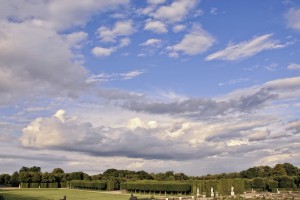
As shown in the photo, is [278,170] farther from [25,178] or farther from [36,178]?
[25,178]

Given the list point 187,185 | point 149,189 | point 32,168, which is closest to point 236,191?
point 187,185

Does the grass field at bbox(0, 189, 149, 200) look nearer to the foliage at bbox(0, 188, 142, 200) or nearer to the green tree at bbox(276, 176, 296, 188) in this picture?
the foliage at bbox(0, 188, 142, 200)

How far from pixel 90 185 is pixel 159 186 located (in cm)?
2448

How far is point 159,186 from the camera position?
3236 inches

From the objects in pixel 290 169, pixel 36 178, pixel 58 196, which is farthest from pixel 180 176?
pixel 58 196

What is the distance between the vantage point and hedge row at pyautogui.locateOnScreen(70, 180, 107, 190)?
97375mm

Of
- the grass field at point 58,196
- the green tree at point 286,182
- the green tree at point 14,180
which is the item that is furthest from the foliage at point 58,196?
the green tree at point 14,180

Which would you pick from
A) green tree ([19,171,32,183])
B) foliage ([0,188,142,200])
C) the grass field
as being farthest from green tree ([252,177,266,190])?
green tree ([19,171,32,183])

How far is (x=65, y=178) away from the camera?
115562 mm

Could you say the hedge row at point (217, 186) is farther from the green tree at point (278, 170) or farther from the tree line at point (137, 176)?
the green tree at point (278, 170)

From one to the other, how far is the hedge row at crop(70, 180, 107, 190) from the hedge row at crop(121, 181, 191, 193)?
9.97m

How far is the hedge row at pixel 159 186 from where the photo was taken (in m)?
79.2

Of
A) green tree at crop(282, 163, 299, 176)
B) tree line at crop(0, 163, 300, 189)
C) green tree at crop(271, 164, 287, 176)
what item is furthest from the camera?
green tree at crop(282, 163, 299, 176)

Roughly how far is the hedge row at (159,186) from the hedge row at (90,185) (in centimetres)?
997
